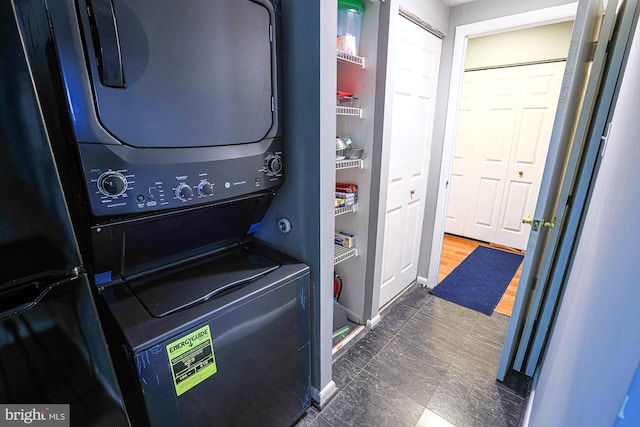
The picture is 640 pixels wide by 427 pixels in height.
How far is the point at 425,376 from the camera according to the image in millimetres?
1675

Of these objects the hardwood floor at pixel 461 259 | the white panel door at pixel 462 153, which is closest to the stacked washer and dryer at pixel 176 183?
the hardwood floor at pixel 461 259

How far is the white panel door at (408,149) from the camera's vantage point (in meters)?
1.83

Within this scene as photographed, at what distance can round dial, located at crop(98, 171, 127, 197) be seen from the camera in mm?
700

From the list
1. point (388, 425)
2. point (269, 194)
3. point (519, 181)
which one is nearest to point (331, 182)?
point (269, 194)

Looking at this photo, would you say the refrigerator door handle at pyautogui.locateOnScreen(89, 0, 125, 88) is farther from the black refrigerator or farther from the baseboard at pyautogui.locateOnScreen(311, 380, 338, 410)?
the baseboard at pyautogui.locateOnScreen(311, 380, 338, 410)

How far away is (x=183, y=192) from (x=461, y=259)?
3.10 m

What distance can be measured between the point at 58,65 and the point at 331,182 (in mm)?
876

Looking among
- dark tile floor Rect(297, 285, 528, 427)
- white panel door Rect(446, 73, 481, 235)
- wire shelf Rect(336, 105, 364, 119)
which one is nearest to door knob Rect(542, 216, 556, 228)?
dark tile floor Rect(297, 285, 528, 427)

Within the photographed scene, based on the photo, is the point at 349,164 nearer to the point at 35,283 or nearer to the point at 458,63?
the point at 458,63

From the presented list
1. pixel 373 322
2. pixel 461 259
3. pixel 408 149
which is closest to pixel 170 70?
pixel 408 149

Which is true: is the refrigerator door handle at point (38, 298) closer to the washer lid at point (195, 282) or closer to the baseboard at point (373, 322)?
the washer lid at point (195, 282)

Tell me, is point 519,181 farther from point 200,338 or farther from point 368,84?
point 200,338

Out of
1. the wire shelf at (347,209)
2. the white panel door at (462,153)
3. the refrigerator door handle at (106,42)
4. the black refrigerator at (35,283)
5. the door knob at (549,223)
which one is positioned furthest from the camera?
the white panel door at (462,153)

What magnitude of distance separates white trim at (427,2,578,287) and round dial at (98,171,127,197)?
2.18 metres
